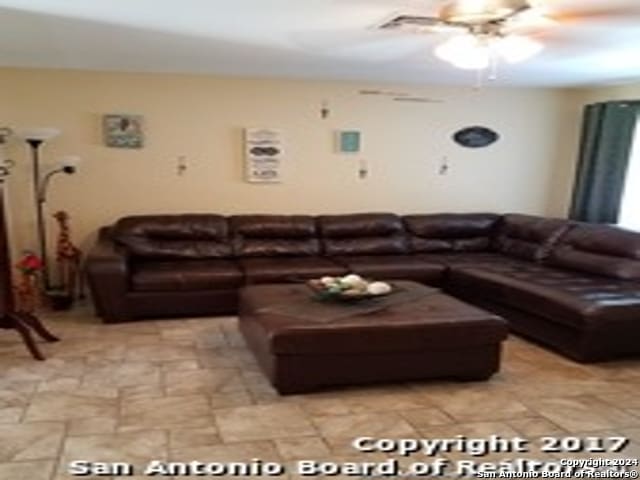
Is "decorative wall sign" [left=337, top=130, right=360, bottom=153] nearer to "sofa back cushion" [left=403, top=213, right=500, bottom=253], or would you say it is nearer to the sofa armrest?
"sofa back cushion" [left=403, top=213, right=500, bottom=253]

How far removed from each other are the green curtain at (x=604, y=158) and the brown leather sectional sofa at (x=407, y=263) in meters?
0.72

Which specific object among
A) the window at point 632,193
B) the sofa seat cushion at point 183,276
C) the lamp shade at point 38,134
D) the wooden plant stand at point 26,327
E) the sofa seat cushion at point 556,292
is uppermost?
the lamp shade at point 38,134

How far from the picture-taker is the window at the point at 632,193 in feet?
17.8

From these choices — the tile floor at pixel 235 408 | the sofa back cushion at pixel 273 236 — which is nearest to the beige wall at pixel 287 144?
the sofa back cushion at pixel 273 236

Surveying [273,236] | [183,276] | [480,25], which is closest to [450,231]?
[273,236]

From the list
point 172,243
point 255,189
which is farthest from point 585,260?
point 172,243

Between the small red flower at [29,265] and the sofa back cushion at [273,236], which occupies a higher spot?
the sofa back cushion at [273,236]

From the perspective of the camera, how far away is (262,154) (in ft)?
18.2

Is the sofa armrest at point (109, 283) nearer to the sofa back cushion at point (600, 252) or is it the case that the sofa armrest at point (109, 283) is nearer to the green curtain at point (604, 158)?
the sofa back cushion at point (600, 252)

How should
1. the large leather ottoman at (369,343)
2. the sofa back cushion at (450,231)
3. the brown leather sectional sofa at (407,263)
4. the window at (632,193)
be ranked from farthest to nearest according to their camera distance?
the sofa back cushion at (450,231)
the window at (632,193)
the brown leather sectional sofa at (407,263)
the large leather ottoman at (369,343)

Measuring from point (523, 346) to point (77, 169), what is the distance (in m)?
3.98

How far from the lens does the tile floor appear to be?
2605 millimetres

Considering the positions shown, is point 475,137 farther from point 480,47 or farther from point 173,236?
point 173,236

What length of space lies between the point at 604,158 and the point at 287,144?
309cm
